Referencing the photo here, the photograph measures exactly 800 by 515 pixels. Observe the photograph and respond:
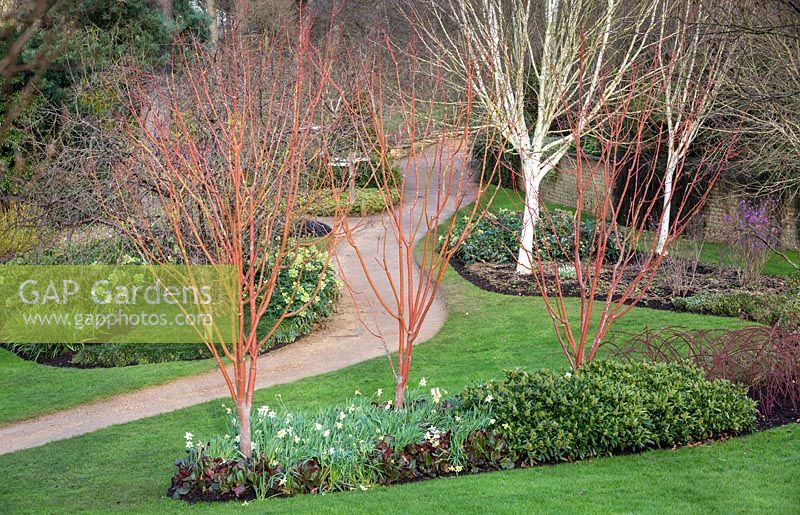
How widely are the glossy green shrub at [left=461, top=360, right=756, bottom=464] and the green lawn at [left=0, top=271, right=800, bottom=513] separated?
0.17m

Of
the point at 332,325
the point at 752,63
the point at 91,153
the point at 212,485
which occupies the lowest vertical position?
the point at 332,325

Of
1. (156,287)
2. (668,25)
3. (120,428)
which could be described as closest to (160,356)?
(156,287)

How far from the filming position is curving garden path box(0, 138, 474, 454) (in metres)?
9.03

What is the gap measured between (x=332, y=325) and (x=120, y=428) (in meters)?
4.82

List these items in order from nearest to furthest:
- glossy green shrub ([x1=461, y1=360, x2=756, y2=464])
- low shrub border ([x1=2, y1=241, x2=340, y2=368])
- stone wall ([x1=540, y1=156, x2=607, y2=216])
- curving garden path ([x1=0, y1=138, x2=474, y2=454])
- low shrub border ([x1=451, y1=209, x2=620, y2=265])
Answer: glossy green shrub ([x1=461, y1=360, x2=756, y2=464]) < curving garden path ([x1=0, y1=138, x2=474, y2=454]) < low shrub border ([x1=2, y1=241, x2=340, y2=368]) < low shrub border ([x1=451, y1=209, x2=620, y2=265]) < stone wall ([x1=540, y1=156, x2=607, y2=216])

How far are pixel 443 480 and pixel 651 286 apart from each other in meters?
8.79

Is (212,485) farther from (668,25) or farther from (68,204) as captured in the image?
(668,25)

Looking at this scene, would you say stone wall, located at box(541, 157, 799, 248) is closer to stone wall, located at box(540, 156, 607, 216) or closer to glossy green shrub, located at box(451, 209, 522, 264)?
stone wall, located at box(540, 156, 607, 216)

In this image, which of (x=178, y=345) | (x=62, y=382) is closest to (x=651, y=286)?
(x=178, y=345)

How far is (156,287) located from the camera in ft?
41.2

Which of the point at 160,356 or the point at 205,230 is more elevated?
the point at 205,230

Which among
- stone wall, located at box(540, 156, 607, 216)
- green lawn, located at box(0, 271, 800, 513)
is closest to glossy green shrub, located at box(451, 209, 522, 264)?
stone wall, located at box(540, 156, 607, 216)

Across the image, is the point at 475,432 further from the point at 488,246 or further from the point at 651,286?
the point at 488,246

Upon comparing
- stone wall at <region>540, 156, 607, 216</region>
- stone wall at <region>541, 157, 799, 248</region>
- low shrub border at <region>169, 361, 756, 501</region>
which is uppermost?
low shrub border at <region>169, 361, 756, 501</region>
